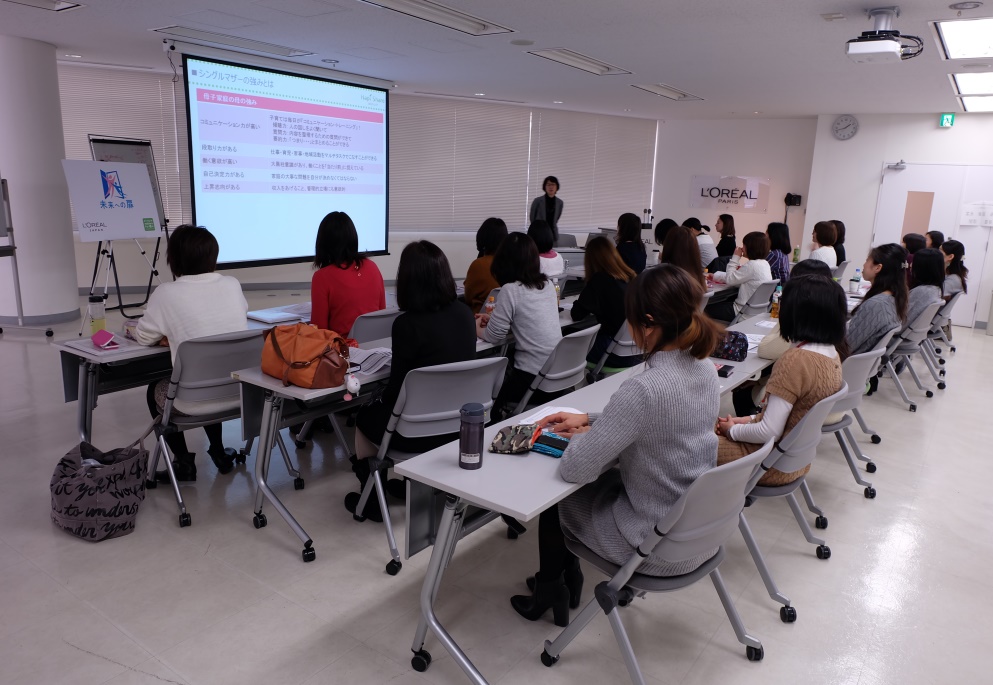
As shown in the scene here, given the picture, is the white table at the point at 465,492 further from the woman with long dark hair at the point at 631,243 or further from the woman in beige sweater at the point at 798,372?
the woman with long dark hair at the point at 631,243

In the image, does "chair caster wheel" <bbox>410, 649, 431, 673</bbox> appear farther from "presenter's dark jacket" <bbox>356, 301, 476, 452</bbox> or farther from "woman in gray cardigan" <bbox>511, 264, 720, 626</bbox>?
"presenter's dark jacket" <bbox>356, 301, 476, 452</bbox>

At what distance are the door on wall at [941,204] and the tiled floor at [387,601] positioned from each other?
6647 millimetres

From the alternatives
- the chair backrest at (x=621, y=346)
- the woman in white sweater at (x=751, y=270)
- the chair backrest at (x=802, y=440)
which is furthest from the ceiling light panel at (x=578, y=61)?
the chair backrest at (x=802, y=440)

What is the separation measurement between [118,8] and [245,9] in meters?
0.90

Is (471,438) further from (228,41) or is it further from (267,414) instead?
(228,41)

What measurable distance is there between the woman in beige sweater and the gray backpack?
2617 millimetres

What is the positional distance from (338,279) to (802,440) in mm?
2528

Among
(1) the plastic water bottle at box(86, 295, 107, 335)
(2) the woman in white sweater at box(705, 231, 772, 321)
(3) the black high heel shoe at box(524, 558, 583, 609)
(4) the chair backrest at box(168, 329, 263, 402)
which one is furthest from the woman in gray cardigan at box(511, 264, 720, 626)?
(2) the woman in white sweater at box(705, 231, 772, 321)

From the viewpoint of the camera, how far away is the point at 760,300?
598cm

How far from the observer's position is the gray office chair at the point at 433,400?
2705 millimetres

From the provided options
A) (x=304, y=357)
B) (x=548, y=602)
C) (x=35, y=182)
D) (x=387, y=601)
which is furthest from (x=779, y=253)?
(x=35, y=182)

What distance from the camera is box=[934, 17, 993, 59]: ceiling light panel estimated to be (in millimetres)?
4473

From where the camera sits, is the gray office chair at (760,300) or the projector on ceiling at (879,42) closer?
the projector on ceiling at (879,42)

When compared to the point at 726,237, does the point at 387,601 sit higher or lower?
lower
